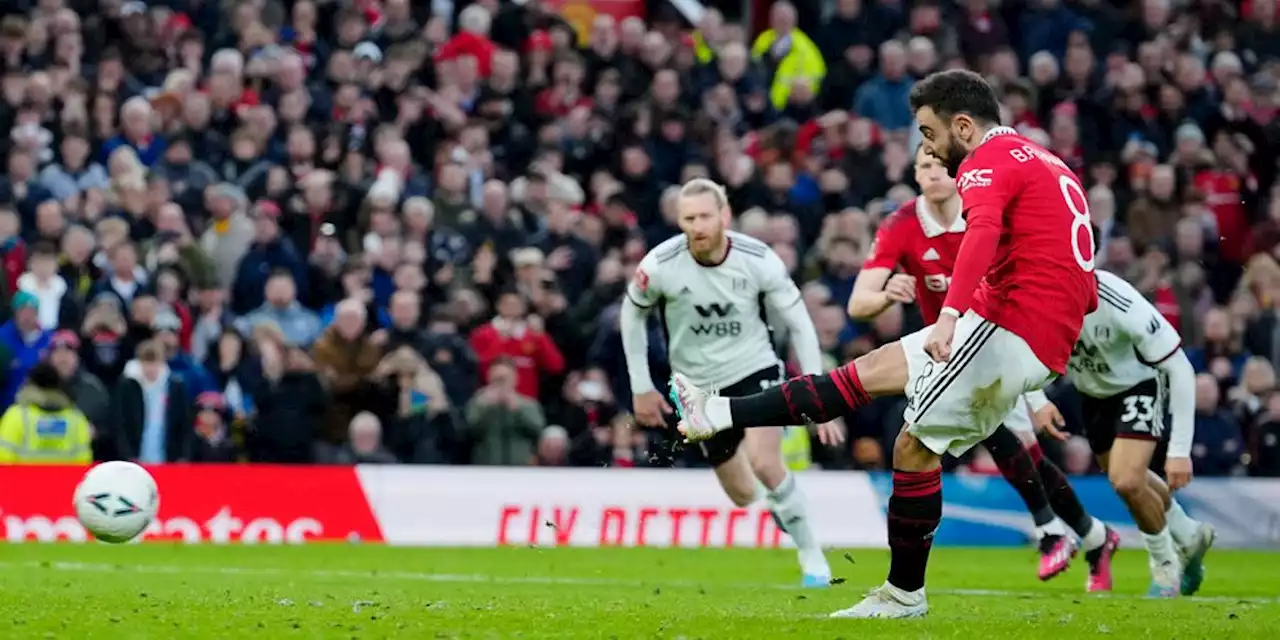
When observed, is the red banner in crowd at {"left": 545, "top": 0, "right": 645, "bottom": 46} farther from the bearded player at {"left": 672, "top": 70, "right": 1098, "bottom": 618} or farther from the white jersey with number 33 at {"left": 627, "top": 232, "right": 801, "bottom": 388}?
the bearded player at {"left": 672, "top": 70, "right": 1098, "bottom": 618}

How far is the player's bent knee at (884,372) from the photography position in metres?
9.45

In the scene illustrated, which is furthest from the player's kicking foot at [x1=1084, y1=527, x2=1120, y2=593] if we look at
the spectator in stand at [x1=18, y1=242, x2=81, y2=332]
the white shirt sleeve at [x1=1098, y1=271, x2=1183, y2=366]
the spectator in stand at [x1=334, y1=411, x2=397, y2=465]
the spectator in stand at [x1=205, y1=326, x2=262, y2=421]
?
the spectator in stand at [x1=18, y1=242, x2=81, y2=332]

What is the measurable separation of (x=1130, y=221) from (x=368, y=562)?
10516 mm

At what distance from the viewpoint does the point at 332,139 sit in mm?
21016

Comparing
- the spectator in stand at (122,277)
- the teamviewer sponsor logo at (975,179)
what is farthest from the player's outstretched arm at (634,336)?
the spectator in stand at (122,277)

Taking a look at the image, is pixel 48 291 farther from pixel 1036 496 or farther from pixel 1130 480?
pixel 1130 480

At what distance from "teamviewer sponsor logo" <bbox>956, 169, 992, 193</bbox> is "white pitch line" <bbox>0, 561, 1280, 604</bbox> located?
3.70 m

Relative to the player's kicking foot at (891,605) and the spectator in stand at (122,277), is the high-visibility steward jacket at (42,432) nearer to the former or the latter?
the spectator in stand at (122,277)

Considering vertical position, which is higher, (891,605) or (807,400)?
(807,400)

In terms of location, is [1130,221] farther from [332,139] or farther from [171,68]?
[171,68]

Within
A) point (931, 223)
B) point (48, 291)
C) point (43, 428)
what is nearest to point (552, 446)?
point (43, 428)

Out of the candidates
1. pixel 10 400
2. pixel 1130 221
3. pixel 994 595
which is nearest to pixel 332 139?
pixel 10 400

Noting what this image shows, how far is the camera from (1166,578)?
12.6m

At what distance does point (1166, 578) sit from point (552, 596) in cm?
401
